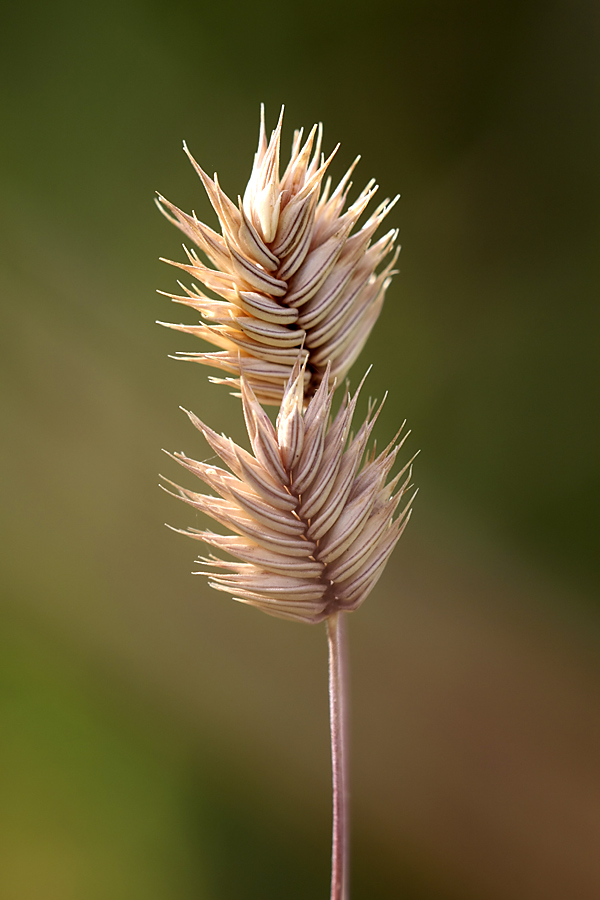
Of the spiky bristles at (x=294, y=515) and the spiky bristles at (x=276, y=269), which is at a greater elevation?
the spiky bristles at (x=276, y=269)

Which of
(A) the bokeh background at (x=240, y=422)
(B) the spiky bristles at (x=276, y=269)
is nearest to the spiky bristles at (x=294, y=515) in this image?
(B) the spiky bristles at (x=276, y=269)

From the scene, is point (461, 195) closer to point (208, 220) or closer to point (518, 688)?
point (208, 220)

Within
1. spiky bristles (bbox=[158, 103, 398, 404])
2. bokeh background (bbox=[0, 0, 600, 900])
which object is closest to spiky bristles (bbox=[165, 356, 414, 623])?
spiky bristles (bbox=[158, 103, 398, 404])

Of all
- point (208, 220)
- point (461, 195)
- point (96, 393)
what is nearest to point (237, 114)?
point (208, 220)

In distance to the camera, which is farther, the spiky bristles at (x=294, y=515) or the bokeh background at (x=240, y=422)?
the bokeh background at (x=240, y=422)

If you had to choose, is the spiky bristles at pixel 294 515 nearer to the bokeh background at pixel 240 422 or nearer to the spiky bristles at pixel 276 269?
the spiky bristles at pixel 276 269

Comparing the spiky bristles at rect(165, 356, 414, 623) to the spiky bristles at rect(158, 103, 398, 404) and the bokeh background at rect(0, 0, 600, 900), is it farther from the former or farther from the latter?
the bokeh background at rect(0, 0, 600, 900)

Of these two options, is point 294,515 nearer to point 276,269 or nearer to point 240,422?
point 276,269
